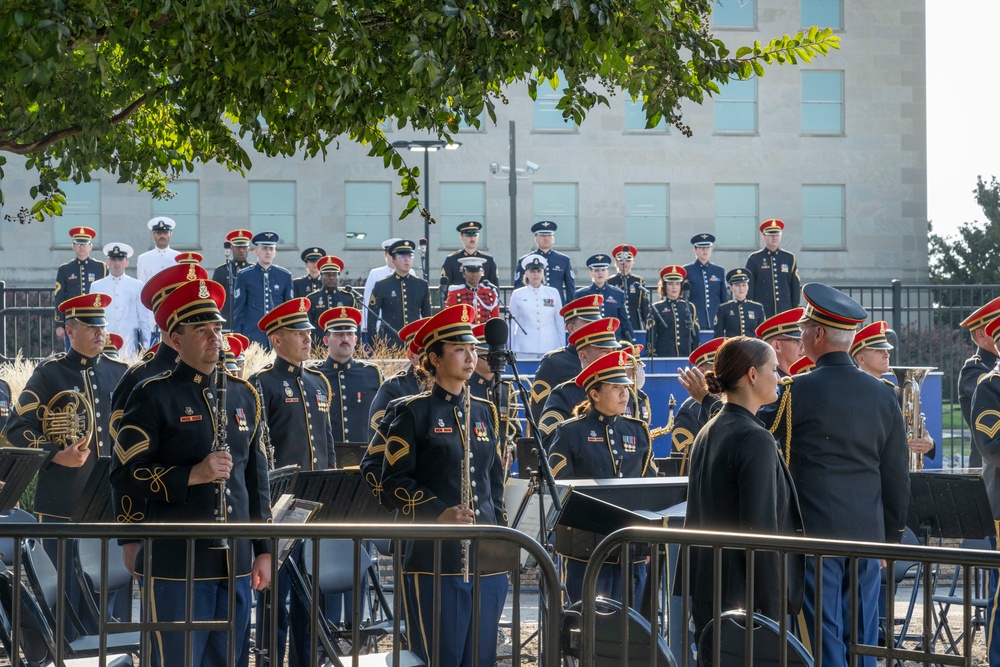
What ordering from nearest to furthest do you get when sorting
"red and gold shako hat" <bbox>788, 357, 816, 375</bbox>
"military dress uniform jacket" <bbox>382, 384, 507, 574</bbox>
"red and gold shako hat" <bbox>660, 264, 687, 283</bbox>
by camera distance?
"military dress uniform jacket" <bbox>382, 384, 507, 574</bbox>
"red and gold shako hat" <bbox>788, 357, 816, 375</bbox>
"red and gold shako hat" <bbox>660, 264, 687, 283</bbox>

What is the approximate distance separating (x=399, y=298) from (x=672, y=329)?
439cm

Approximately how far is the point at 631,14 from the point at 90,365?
566cm

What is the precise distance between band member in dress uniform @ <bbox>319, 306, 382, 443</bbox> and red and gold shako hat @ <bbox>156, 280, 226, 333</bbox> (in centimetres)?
622

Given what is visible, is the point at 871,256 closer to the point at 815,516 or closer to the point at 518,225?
the point at 518,225

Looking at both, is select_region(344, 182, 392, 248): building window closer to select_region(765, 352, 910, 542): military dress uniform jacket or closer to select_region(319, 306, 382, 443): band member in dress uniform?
select_region(319, 306, 382, 443): band member in dress uniform

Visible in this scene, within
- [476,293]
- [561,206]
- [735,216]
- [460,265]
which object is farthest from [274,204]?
[476,293]

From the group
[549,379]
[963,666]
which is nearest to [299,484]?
[963,666]

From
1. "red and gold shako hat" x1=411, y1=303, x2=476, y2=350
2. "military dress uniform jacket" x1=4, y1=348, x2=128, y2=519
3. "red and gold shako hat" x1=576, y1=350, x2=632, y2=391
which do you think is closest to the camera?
"red and gold shako hat" x1=411, y1=303, x2=476, y2=350

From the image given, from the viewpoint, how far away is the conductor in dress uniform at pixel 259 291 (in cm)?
2019

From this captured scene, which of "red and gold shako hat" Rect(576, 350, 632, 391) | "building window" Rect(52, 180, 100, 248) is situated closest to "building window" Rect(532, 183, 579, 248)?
"building window" Rect(52, 180, 100, 248)

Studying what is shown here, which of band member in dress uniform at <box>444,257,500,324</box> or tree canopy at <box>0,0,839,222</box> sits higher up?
tree canopy at <box>0,0,839,222</box>

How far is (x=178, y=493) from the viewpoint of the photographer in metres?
5.82

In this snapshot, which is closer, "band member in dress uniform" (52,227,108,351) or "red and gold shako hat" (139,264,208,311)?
"red and gold shako hat" (139,264,208,311)

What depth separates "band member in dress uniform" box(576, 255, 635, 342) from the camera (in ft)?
65.8
